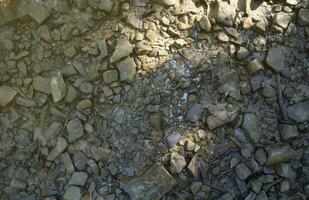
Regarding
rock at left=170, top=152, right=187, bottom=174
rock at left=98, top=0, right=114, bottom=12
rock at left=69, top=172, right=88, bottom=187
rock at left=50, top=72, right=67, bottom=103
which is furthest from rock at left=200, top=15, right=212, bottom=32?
rock at left=69, top=172, right=88, bottom=187

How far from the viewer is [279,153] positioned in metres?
2.63

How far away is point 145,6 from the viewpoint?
2750 millimetres

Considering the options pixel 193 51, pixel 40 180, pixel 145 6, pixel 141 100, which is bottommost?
pixel 40 180

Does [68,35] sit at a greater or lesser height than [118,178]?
greater

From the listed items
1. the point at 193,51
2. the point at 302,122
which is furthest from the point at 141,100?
the point at 302,122

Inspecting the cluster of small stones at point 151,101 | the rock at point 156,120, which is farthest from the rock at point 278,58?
the rock at point 156,120

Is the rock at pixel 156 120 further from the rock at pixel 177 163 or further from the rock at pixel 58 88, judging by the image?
the rock at pixel 58 88

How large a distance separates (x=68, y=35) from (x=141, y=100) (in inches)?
22.3

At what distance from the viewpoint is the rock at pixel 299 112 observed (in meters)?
2.71

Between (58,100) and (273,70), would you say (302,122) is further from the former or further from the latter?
(58,100)

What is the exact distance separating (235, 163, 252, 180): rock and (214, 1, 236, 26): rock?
0.82 m

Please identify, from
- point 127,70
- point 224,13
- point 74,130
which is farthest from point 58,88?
point 224,13

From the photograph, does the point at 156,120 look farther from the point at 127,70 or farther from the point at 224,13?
the point at 224,13

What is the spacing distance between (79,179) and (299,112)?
130 cm
